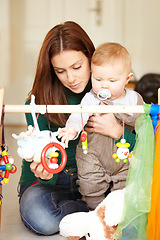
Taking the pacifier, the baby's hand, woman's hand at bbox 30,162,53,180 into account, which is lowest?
woman's hand at bbox 30,162,53,180

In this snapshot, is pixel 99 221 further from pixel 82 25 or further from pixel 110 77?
pixel 82 25

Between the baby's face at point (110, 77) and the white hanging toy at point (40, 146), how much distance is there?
0.30 m

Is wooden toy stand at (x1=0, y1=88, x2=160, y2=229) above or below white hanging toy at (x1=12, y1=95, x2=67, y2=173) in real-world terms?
above

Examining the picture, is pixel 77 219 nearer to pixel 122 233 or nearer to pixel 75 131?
pixel 122 233

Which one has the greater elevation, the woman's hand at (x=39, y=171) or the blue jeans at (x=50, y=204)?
the woman's hand at (x=39, y=171)

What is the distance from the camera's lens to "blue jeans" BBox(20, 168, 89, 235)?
1.32 meters

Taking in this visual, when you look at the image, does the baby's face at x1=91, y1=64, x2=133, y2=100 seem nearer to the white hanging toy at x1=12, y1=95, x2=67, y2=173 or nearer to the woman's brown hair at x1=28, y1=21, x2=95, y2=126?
the woman's brown hair at x1=28, y1=21, x2=95, y2=126

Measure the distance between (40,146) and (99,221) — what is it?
13.9 inches

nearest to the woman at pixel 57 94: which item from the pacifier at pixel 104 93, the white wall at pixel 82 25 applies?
the pacifier at pixel 104 93

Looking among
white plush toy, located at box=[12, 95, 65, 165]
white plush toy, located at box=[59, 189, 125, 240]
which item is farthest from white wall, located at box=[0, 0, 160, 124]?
white plush toy, located at box=[12, 95, 65, 165]

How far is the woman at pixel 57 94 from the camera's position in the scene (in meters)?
1.31

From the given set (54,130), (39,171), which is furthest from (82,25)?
(39,171)

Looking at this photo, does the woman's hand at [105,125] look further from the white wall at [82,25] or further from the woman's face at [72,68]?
the white wall at [82,25]

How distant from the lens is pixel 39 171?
49.4 inches
